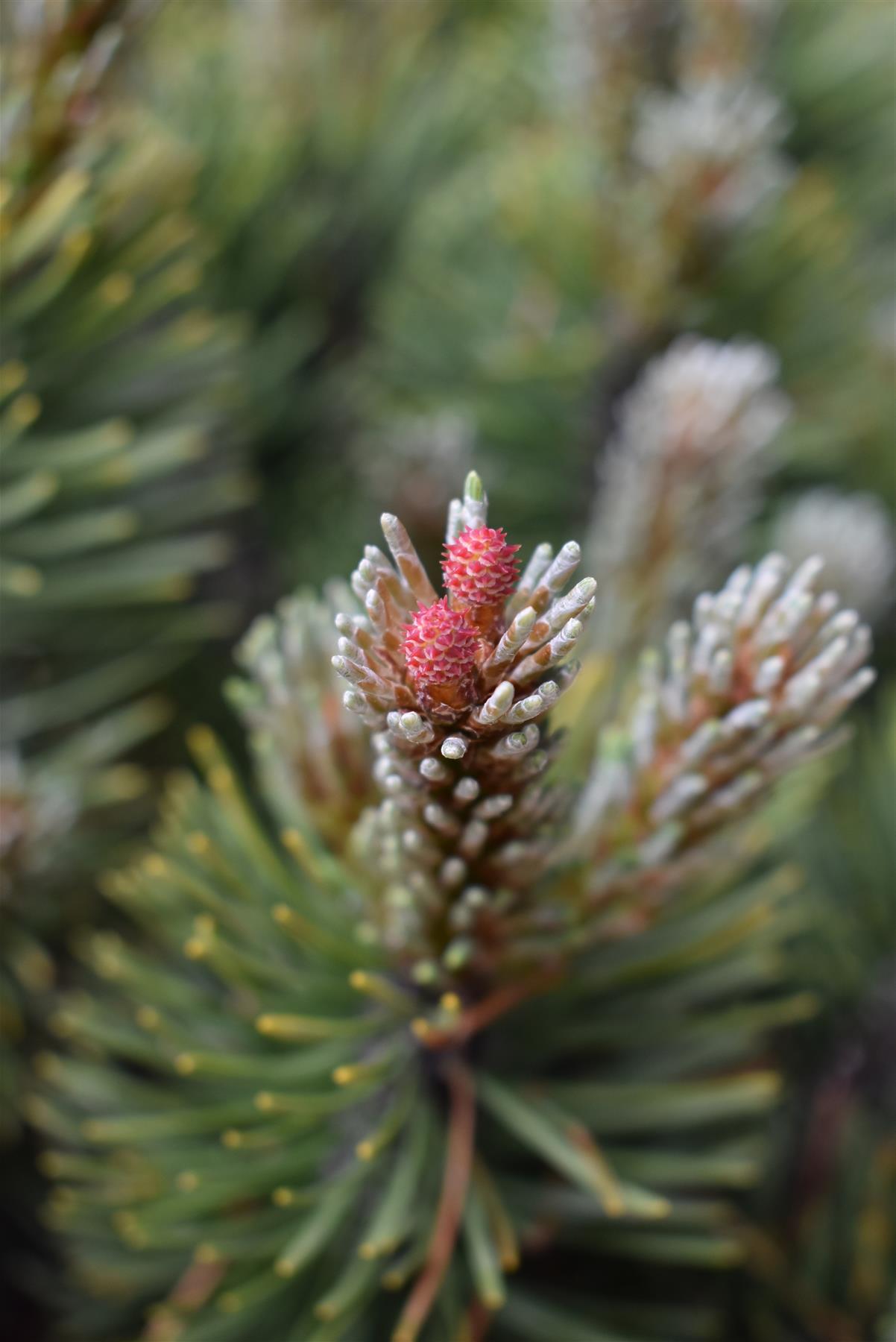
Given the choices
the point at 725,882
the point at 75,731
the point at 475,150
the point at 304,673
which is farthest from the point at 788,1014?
the point at 475,150

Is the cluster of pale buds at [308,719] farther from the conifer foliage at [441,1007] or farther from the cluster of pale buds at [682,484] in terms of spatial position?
the cluster of pale buds at [682,484]

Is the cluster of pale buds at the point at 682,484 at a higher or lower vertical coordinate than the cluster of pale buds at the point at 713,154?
lower

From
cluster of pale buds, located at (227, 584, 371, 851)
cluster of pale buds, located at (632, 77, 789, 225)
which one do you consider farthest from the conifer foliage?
cluster of pale buds, located at (632, 77, 789, 225)

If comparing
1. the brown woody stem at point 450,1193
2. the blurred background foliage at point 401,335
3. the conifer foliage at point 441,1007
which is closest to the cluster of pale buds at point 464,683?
the conifer foliage at point 441,1007

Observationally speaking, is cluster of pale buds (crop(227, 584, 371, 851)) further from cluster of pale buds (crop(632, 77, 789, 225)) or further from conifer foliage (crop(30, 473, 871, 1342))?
cluster of pale buds (crop(632, 77, 789, 225))

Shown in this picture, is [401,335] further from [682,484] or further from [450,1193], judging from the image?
[450,1193]

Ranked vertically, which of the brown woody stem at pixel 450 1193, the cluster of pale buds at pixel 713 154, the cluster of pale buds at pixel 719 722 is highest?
the cluster of pale buds at pixel 713 154

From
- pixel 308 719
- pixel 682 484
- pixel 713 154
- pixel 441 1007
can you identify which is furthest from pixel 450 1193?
pixel 713 154

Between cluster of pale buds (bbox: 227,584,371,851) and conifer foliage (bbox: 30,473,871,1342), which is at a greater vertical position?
cluster of pale buds (bbox: 227,584,371,851)
